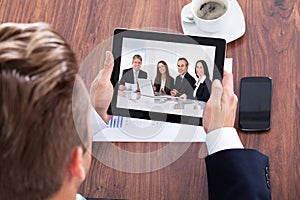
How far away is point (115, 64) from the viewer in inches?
39.7

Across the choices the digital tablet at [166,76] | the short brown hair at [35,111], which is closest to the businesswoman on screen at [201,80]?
the digital tablet at [166,76]

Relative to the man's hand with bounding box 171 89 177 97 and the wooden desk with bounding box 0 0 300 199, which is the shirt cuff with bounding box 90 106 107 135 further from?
the man's hand with bounding box 171 89 177 97

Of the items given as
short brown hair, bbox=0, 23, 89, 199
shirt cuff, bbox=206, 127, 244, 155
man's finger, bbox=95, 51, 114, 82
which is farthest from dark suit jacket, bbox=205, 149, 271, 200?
short brown hair, bbox=0, 23, 89, 199

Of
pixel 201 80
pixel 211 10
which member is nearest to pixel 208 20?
pixel 211 10

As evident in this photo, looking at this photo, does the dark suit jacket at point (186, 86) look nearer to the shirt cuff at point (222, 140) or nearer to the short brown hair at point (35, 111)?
the shirt cuff at point (222, 140)

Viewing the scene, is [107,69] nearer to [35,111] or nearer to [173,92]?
[173,92]

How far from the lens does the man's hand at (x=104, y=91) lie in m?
1.01

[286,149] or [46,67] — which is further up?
[46,67]

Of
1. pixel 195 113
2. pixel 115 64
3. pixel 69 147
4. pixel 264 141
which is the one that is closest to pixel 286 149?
pixel 264 141

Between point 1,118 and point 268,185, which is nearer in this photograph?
point 1,118

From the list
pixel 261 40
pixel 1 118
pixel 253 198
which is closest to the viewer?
pixel 1 118

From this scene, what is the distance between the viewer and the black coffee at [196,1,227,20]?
105cm

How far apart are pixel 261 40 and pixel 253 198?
13.1 inches

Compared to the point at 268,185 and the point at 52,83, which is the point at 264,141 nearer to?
the point at 268,185
